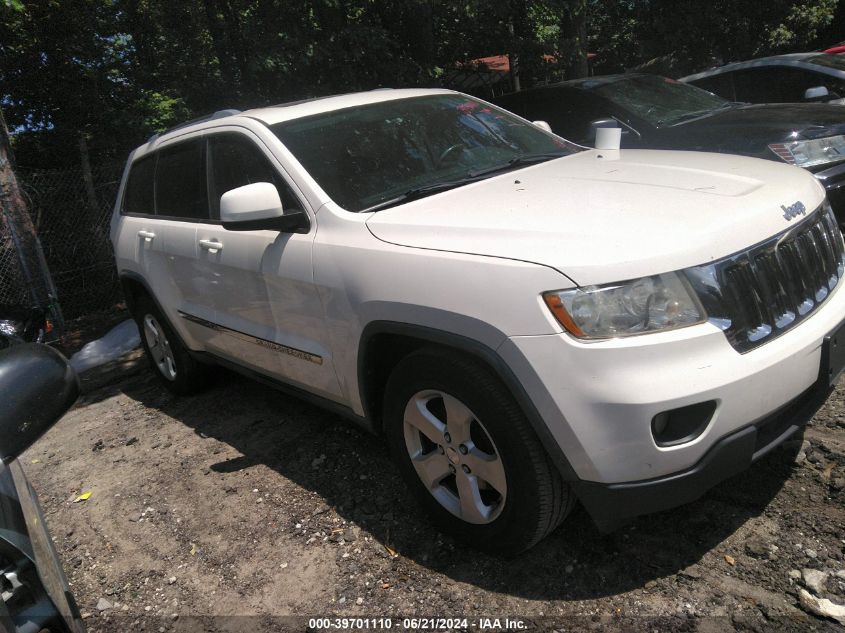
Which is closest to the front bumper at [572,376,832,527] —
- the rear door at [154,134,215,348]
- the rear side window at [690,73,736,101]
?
the rear door at [154,134,215,348]

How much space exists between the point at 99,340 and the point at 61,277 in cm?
216

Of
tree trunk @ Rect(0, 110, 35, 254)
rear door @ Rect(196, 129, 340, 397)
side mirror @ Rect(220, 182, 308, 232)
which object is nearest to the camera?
side mirror @ Rect(220, 182, 308, 232)

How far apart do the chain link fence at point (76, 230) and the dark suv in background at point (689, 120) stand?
5.04 m

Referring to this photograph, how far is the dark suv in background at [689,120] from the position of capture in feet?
16.7

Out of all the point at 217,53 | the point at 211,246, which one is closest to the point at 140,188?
the point at 211,246

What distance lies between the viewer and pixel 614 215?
2432 millimetres

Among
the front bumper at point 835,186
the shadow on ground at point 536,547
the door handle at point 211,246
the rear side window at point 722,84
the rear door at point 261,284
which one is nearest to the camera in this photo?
the shadow on ground at point 536,547

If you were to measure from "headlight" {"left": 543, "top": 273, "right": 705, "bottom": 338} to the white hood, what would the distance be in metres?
0.04

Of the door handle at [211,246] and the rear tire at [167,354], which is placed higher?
the door handle at [211,246]

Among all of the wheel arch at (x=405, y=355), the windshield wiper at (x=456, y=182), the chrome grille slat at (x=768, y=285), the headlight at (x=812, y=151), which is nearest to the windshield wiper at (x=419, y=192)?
the windshield wiper at (x=456, y=182)

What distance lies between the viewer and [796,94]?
8.29 metres

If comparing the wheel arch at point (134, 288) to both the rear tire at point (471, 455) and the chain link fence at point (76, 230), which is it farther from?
the chain link fence at point (76, 230)

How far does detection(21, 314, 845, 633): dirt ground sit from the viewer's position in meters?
2.47

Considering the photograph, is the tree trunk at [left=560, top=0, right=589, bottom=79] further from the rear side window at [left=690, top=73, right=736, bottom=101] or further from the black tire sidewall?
the black tire sidewall
